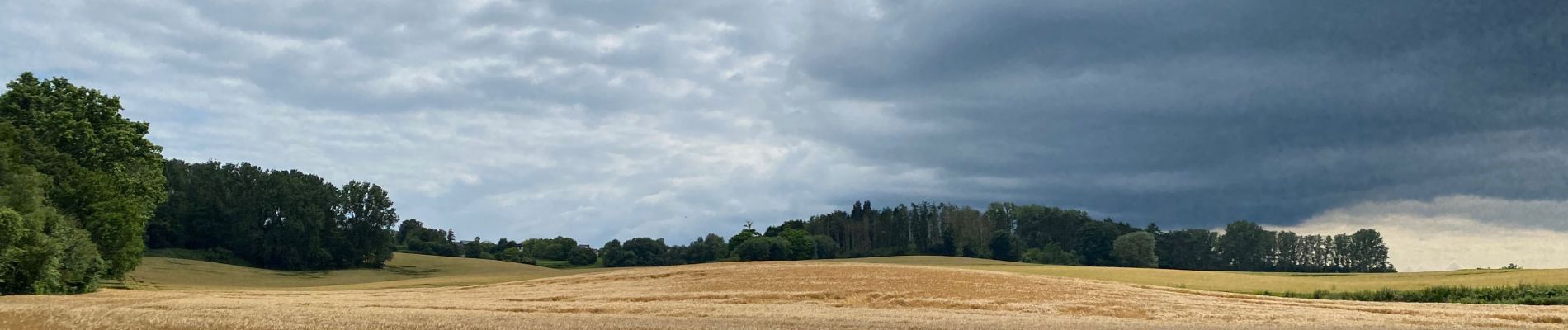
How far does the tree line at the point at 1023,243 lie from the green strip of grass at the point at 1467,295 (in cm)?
8982

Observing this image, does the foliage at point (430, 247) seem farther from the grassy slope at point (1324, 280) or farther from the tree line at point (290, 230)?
the grassy slope at point (1324, 280)

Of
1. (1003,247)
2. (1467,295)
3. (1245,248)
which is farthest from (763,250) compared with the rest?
(1467,295)

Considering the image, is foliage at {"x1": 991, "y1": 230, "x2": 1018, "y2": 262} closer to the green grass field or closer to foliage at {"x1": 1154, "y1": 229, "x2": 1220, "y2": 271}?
foliage at {"x1": 1154, "y1": 229, "x2": 1220, "y2": 271}

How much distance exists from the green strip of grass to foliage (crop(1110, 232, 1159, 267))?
94299mm

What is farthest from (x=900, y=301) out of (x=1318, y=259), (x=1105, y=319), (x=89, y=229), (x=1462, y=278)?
(x=1318, y=259)

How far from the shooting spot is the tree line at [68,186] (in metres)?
43.3

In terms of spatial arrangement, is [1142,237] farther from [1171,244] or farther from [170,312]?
[170,312]

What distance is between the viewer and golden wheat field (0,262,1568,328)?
27984mm

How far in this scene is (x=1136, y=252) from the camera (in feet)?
470

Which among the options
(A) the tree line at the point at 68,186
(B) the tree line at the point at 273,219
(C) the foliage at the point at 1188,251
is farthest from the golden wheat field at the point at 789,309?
A: (C) the foliage at the point at 1188,251

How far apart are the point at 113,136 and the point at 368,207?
6493 centimetres

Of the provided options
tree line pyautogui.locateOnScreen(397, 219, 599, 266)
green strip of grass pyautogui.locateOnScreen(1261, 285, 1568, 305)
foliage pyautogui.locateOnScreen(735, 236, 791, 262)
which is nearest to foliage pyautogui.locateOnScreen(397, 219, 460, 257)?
tree line pyautogui.locateOnScreen(397, 219, 599, 266)

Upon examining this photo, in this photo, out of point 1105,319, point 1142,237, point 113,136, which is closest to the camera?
point 1105,319

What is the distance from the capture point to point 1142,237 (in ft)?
479
